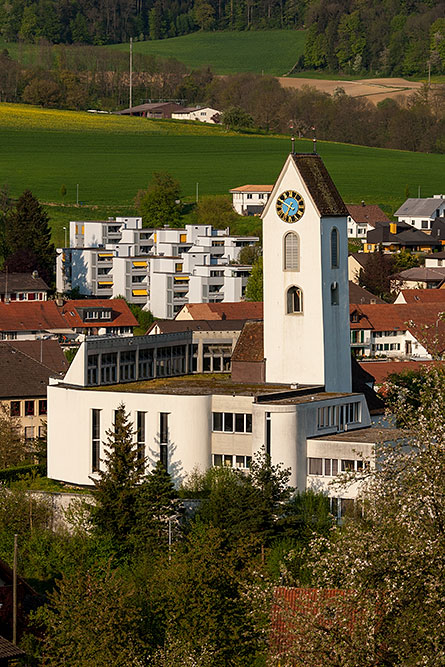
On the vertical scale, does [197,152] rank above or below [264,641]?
above

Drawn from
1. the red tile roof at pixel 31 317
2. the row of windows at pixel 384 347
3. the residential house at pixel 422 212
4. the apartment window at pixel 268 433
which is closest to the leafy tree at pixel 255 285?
the row of windows at pixel 384 347

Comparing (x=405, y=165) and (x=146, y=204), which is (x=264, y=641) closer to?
(x=146, y=204)

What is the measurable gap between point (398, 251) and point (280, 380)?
81166 mm

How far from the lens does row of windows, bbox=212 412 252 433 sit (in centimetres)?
5544

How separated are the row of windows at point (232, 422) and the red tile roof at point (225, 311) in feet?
161

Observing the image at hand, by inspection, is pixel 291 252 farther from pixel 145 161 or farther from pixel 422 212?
pixel 145 161

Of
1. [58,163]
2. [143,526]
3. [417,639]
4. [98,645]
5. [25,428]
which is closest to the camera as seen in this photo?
[417,639]

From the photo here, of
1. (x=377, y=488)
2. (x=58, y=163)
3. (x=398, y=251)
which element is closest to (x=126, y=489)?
(x=377, y=488)

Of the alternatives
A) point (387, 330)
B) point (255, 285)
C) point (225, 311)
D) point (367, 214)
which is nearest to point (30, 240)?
point (255, 285)

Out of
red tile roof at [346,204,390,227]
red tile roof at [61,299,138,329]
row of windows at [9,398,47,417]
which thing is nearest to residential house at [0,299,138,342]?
red tile roof at [61,299,138,329]

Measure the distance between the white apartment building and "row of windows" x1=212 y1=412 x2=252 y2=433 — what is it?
6588 cm

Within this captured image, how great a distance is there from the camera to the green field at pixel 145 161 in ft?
530

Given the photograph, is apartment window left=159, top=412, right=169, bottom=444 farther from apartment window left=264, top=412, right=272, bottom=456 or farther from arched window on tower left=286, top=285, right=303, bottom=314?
arched window on tower left=286, top=285, right=303, bottom=314

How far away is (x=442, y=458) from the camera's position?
27.1m
